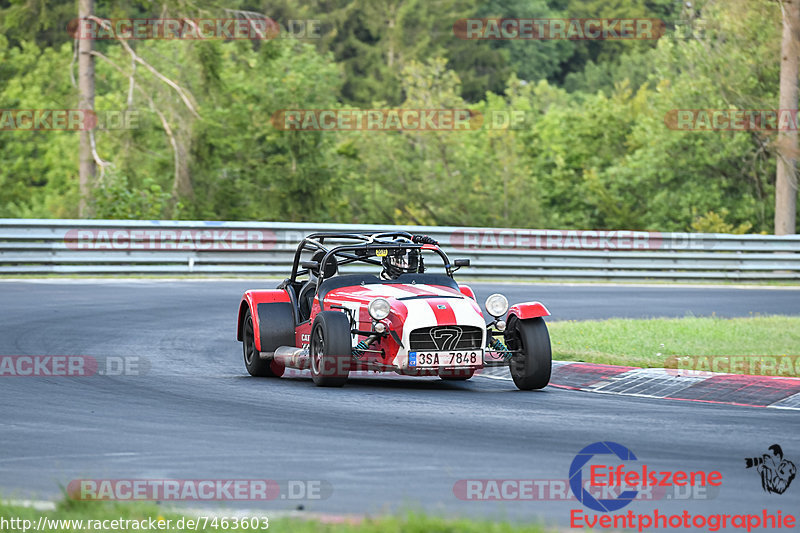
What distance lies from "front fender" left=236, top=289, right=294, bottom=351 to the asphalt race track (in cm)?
42

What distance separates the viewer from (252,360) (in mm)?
12414

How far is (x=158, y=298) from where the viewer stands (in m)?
20.3

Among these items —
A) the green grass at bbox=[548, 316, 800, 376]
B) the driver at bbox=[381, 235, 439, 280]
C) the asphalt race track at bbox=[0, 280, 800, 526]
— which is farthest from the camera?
the green grass at bbox=[548, 316, 800, 376]

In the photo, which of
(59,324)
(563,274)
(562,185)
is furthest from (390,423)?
(562,185)

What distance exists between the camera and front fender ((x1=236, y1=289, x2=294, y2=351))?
40.2 feet

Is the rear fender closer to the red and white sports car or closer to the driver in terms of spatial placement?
the red and white sports car

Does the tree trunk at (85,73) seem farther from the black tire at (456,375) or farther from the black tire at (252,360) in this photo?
the black tire at (456,375)

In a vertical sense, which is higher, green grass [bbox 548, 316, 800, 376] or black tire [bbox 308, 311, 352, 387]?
black tire [bbox 308, 311, 352, 387]

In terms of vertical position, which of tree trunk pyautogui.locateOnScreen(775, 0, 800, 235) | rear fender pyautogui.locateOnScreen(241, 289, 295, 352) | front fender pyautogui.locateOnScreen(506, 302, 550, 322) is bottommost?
rear fender pyautogui.locateOnScreen(241, 289, 295, 352)

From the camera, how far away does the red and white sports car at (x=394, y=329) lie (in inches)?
425

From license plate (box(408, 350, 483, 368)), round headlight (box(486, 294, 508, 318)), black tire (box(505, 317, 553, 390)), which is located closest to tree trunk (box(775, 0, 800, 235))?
round headlight (box(486, 294, 508, 318))

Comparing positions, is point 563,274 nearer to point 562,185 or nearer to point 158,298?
point 158,298

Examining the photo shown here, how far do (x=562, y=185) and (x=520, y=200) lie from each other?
10.3m

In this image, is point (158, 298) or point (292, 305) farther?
point (158, 298)
